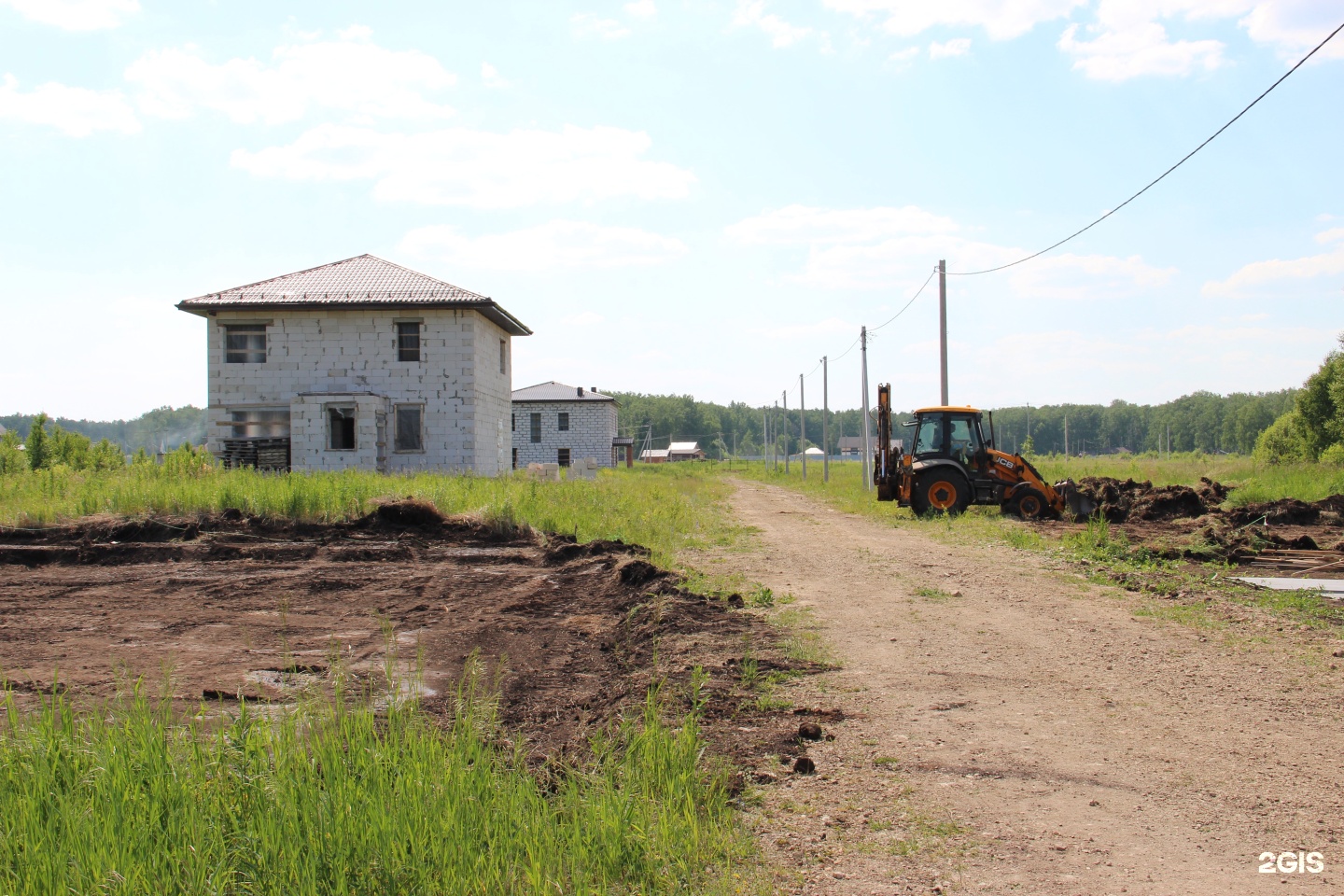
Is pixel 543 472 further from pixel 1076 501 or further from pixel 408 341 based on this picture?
pixel 1076 501

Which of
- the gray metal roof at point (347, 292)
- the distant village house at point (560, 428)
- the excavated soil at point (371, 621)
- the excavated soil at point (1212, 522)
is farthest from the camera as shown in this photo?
the distant village house at point (560, 428)

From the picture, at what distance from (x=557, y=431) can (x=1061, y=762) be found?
166 feet

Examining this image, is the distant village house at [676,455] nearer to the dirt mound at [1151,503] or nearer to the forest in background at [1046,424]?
the forest in background at [1046,424]

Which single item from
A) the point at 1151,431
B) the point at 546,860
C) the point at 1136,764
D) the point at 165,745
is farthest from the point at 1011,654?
the point at 1151,431

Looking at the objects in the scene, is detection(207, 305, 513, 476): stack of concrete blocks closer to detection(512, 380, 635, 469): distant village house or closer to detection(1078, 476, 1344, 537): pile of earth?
detection(1078, 476, 1344, 537): pile of earth

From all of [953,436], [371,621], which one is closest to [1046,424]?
[953,436]

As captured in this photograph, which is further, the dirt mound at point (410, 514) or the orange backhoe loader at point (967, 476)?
the orange backhoe loader at point (967, 476)

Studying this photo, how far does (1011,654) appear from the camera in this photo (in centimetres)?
712

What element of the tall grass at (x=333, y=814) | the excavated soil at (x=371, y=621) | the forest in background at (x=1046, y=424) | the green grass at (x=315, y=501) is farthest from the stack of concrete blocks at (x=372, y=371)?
the forest in background at (x=1046, y=424)

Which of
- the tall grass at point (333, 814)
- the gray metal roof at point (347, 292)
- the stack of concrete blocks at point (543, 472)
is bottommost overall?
the tall grass at point (333, 814)

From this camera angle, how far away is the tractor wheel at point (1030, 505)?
18.4 meters

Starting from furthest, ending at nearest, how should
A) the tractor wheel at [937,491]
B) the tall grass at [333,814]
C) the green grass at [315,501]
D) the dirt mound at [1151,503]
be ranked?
the tractor wheel at [937,491]
the dirt mound at [1151,503]
the green grass at [315,501]
the tall grass at [333,814]

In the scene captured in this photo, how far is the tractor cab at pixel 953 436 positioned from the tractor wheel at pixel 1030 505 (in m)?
1.06

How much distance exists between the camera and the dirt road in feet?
11.6
